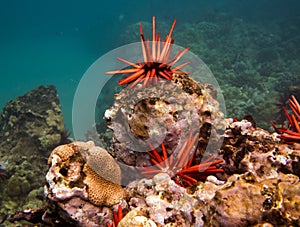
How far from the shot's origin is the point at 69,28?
10788 centimetres

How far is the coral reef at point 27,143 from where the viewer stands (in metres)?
7.74

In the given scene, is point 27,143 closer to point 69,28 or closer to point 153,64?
point 153,64

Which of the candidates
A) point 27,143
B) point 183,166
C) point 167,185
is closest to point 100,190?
point 167,185

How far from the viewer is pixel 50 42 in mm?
103250

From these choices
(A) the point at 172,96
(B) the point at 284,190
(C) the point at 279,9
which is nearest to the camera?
(B) the point at 284,190

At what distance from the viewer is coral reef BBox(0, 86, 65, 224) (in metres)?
7.74

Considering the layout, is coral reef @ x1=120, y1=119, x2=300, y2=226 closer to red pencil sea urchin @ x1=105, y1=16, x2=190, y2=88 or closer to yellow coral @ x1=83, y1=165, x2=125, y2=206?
yellow coral @ x1=83, y1=165, x2=125, y2=206

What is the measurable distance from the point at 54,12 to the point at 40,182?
136961mm

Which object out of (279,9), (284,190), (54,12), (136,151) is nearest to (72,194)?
(136,151)

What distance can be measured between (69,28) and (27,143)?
110 meters

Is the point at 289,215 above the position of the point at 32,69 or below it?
below

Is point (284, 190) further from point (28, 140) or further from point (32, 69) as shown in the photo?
point (32, 69)

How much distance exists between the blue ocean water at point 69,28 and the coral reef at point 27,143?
1527cm

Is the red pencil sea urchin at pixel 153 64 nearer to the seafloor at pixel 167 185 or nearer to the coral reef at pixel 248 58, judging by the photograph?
the seafloor at pixel 167 185
